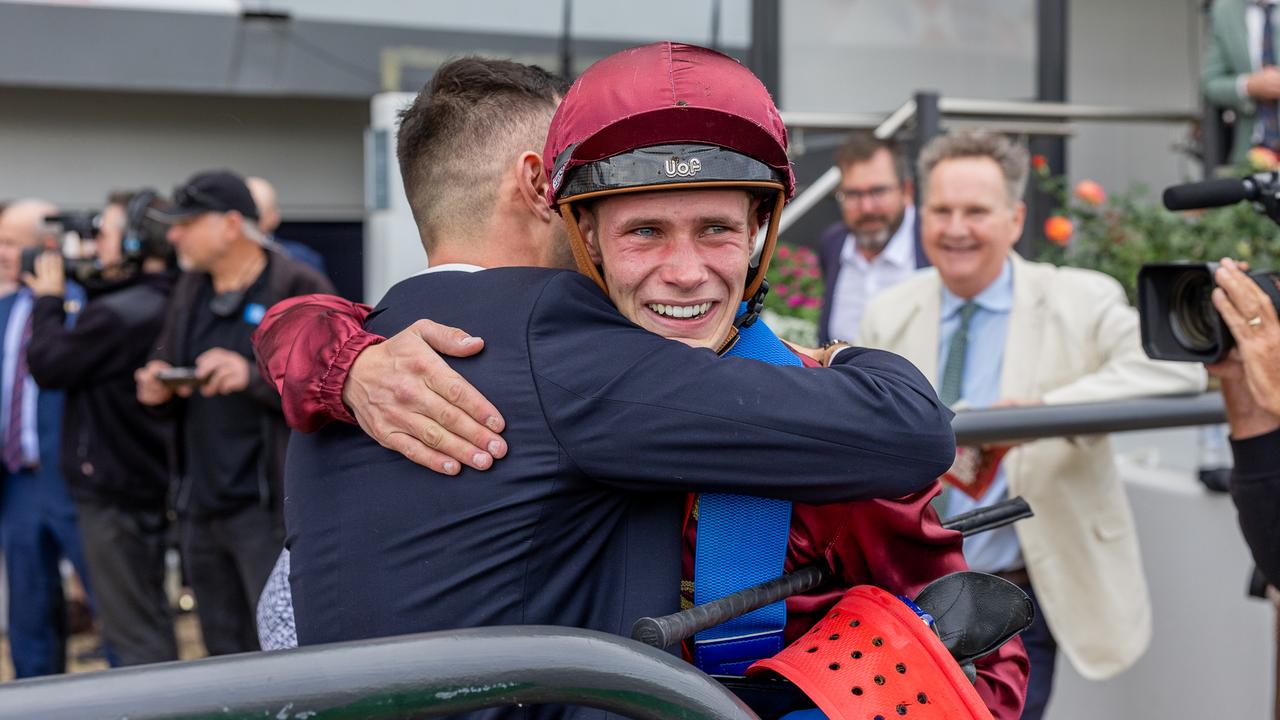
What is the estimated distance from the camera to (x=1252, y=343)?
95.8 inches

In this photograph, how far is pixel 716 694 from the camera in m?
1.37

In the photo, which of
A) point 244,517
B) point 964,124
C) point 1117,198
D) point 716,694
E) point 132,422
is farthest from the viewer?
point 964,124

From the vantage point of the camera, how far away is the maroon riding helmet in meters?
1.66

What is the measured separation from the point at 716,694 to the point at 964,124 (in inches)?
228

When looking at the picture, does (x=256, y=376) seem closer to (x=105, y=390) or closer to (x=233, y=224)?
(x=233, y=224)

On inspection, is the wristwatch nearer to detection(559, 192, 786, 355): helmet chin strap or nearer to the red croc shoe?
detection(559, 192, 786, 355): helmet chin strap

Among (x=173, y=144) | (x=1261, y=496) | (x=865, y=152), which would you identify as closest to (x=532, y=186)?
(x=1261, y=496)

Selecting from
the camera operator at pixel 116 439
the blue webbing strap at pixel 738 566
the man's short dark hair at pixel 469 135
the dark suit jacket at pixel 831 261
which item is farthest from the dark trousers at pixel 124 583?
the blue webbing strap at pixel 738 566

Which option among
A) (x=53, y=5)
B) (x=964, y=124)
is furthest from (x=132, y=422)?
(x=53, y=5)

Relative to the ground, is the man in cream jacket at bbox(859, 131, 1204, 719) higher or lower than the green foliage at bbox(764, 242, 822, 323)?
lower

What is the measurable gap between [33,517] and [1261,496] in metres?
5.43

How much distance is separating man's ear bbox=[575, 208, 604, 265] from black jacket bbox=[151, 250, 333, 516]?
3.20m

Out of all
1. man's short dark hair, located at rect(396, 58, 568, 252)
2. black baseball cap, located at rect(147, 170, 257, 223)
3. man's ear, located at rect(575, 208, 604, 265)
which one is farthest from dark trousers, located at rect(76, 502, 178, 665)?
man's ear, located at rect(575, 208, 604, 265)

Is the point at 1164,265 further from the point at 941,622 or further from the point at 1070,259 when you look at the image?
the point at 1070,259
